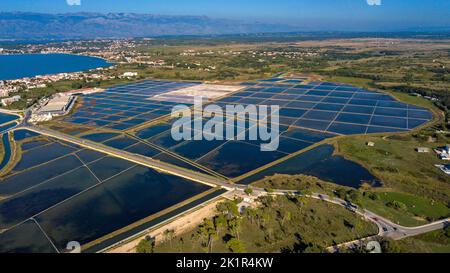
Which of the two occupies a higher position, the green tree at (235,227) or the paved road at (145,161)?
the paved road at (145,161)

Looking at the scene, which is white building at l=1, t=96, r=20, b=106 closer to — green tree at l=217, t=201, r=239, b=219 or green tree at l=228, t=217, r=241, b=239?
green tree at l=217, t=201, r=239, b=219

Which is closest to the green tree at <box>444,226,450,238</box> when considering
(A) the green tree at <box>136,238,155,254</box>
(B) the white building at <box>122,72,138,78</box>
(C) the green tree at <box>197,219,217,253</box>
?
(C) the green tree at <box>197,219,217,253</box>

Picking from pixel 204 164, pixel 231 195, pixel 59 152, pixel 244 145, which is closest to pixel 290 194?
pixel 231 195

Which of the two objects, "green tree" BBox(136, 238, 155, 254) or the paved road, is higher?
the paved road

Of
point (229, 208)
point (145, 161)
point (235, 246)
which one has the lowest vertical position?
point (235, 246)

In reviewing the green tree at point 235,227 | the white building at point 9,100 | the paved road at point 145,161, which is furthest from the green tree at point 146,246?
the white building at point 9,100

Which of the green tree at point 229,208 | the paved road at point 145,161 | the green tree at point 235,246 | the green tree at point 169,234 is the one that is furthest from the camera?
the paved road at point 145,161

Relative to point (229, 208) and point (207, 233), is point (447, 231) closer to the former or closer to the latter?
point (229, 208)

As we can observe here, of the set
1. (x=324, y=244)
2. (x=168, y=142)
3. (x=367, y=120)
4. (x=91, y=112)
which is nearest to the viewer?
(x=324, y=244)

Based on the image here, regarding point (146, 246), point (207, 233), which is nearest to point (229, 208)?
point (207, 233)

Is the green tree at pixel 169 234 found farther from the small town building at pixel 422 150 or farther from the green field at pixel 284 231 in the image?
the small town building at pixel 422 150
